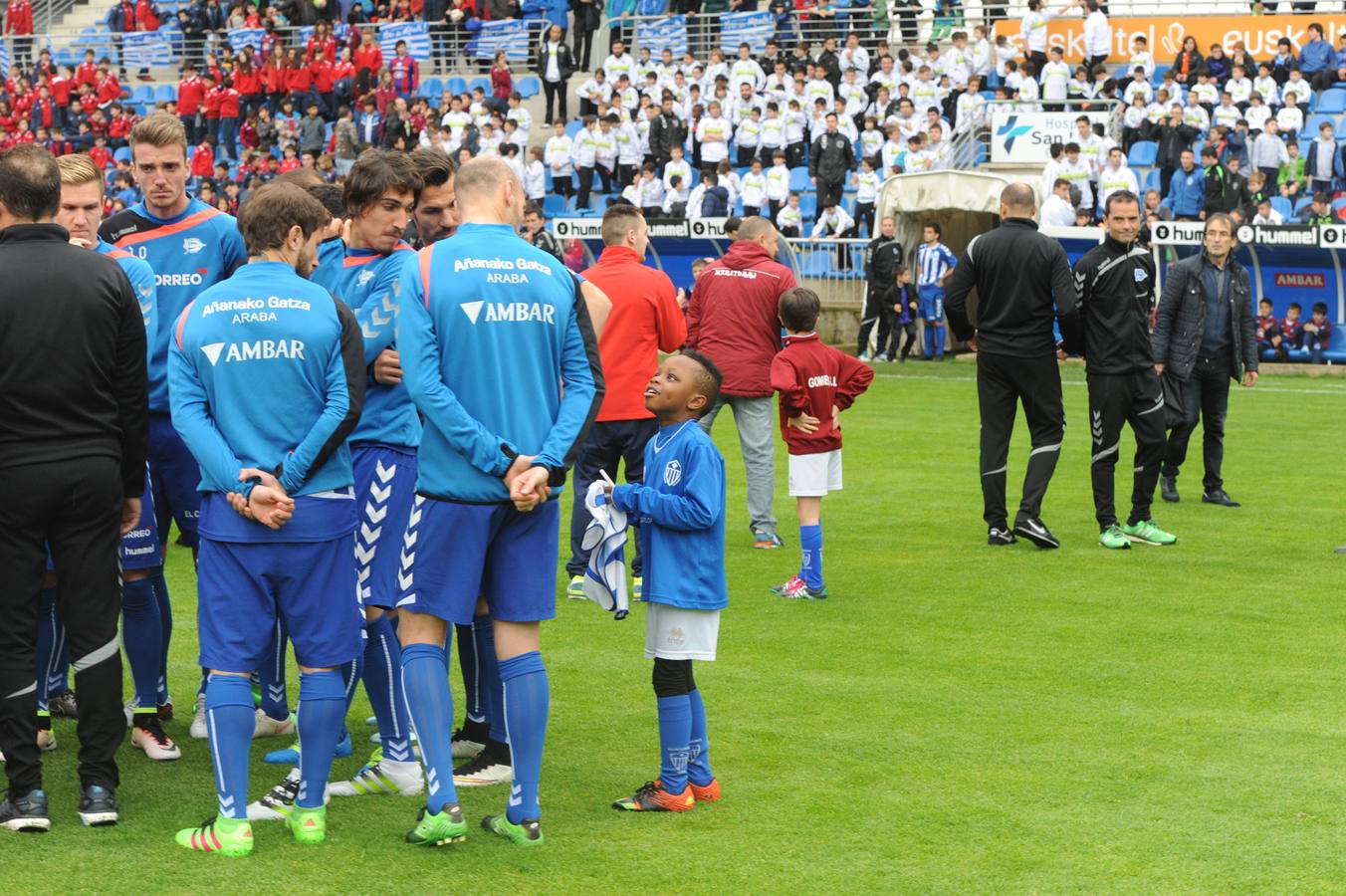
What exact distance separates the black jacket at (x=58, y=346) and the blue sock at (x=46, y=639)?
3.50 ft

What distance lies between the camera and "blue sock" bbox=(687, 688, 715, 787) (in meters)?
5.27

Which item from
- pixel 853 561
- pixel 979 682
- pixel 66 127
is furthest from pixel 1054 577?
pixel 66 127

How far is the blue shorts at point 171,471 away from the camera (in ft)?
19.5

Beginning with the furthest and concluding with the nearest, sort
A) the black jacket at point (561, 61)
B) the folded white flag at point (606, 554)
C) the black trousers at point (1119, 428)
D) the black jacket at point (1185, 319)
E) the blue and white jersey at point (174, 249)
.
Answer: the black jacket at point (561, 61) < the black jacket at point (1185, 319) < the black trousers at point (1119, 428) < the blue and white jersey at point (174, 249) < the folded white flag at point (606, 554)

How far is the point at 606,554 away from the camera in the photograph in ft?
16.9

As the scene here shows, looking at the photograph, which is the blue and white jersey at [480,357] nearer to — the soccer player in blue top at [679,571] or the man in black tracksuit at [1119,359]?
the soccer player in blue top at [679,571]

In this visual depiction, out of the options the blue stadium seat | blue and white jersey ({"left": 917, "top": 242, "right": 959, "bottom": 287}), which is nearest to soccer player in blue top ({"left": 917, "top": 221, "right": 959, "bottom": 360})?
blue and white jersey ({"left": 917, "top": 242, "right": 959, "bottom": 287})

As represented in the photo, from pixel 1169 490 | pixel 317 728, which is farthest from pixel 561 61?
pixel 317 728

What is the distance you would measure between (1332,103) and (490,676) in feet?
76.6

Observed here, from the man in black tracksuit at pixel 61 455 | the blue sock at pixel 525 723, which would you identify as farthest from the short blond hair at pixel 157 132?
the blue sock at pixel 525 723

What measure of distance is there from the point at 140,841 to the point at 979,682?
3.43 meters

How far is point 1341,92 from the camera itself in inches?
1009

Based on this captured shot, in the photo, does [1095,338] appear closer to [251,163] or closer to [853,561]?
[853,561]

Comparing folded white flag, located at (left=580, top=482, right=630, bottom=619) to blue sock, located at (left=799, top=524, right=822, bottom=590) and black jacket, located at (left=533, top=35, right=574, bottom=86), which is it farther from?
black jacket, located at (left=533, top=35, right=574, bottom=86)
